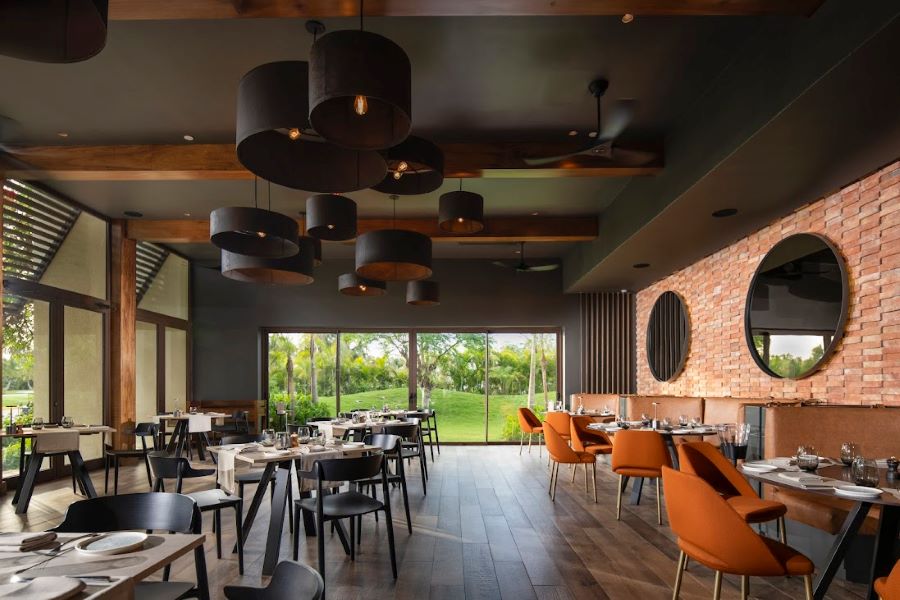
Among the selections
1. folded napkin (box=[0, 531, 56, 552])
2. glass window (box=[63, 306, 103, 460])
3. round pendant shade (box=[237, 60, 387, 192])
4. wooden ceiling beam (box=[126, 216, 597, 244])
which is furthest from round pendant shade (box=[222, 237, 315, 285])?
glass window (box=[63, 306, 103, 460])

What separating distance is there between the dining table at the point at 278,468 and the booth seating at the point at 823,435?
3.31 metres

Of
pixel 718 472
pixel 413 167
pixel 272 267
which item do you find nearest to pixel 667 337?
pixel 718 472

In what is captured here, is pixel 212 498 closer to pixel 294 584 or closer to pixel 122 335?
pixel 294 584

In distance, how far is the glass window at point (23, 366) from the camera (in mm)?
7410

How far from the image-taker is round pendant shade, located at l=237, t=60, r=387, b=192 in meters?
2.42

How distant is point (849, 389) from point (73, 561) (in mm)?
5792

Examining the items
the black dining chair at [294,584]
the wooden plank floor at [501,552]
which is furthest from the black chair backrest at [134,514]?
the wooden plank floor at [501,552]

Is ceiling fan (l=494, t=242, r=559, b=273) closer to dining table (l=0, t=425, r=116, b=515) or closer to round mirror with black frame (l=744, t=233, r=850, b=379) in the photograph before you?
round mirror with black frame (l=744, t=233, r=850, b=379)

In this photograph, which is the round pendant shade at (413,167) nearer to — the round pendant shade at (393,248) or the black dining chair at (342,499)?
the round pendant shade at (393,248)

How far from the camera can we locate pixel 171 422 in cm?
1138

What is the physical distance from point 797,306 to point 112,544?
619cm

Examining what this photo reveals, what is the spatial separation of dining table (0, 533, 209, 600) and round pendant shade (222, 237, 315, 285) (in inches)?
123

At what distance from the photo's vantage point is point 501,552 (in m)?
4.70

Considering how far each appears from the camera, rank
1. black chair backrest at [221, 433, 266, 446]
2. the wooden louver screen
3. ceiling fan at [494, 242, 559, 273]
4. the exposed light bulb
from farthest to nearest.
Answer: the wooden louver screen
ceiling fan at [494, 242, 559, 273]
black chair backrest at [221, 433, 266, 446]
the exposed light bulb
